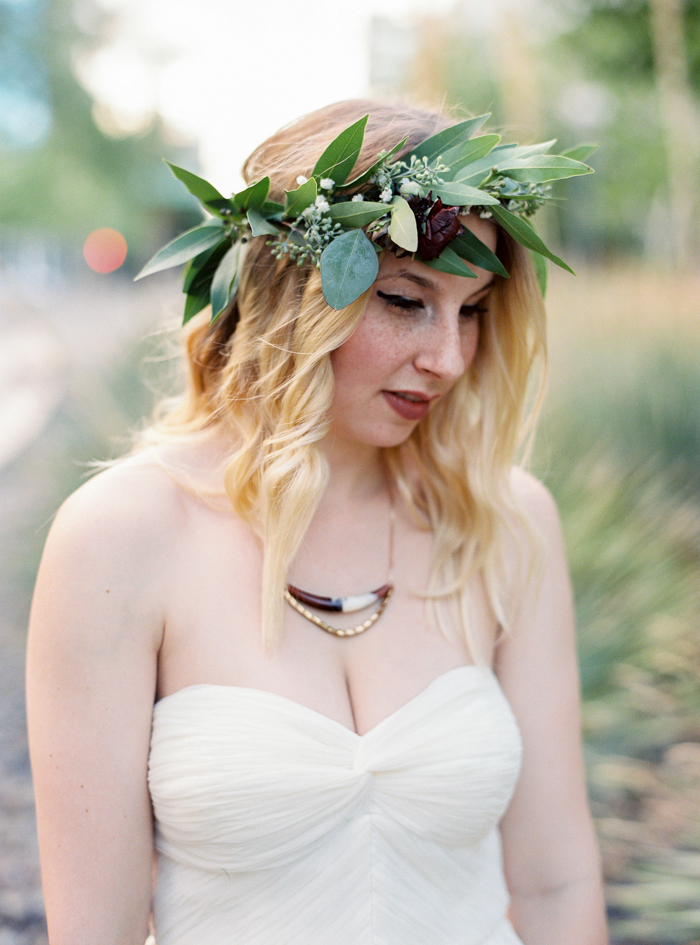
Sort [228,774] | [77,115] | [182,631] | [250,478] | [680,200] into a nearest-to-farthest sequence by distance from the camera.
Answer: [228,774], [182,631], [250,478], [680,200], [77,115]

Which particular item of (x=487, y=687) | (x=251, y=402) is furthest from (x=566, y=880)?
(x=251, y=402)

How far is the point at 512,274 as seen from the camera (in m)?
1.88

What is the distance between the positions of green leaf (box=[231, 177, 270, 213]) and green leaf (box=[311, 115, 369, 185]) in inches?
4.3

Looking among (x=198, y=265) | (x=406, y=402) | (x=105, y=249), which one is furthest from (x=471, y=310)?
(x=105, y=249)

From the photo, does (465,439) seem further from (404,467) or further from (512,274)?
(512,274)

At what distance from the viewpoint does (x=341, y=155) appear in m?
1.63

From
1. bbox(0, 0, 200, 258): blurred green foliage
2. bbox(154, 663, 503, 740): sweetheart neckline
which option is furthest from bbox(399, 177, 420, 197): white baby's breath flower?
bbox(0, 0, 200, 258): blurred green foliage

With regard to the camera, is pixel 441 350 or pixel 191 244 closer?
pixel 441 350

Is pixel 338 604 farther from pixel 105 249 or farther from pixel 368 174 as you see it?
pixel 105 249

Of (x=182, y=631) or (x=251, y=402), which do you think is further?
(x=251, y=402)

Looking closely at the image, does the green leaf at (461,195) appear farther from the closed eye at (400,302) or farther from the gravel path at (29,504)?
the gravel path at (29,504)

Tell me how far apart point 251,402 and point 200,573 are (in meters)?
0.44

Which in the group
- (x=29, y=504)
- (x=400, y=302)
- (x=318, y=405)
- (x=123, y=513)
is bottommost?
(x=29, y=504)

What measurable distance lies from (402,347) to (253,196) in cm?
46
